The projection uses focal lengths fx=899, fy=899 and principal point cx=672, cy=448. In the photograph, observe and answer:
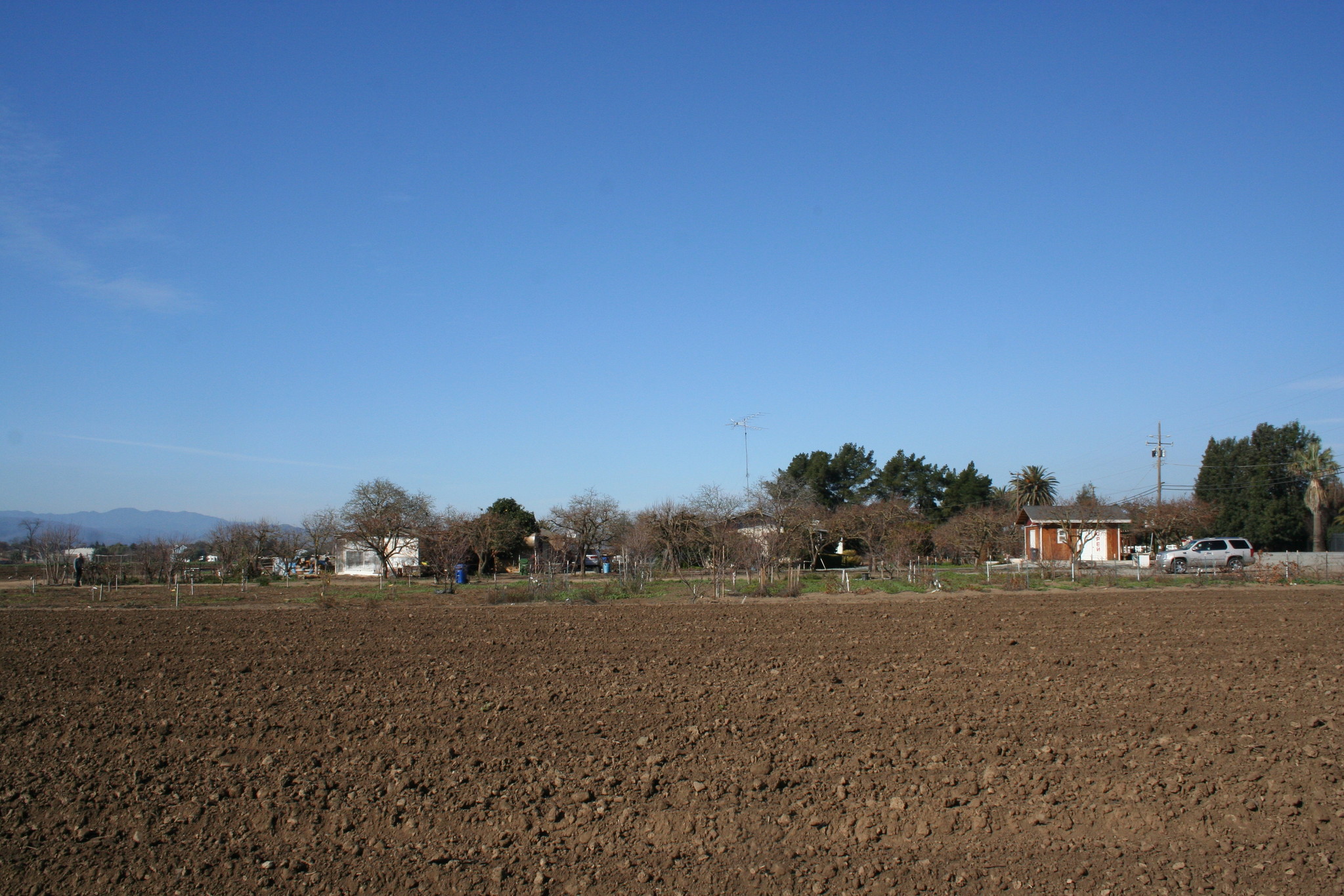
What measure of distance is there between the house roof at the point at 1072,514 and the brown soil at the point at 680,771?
115 feet

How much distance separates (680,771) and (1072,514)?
4738cm

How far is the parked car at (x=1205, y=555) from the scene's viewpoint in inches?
1521

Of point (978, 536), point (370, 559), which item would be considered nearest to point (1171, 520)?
point (978, 536)

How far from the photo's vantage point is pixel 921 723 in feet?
30.8

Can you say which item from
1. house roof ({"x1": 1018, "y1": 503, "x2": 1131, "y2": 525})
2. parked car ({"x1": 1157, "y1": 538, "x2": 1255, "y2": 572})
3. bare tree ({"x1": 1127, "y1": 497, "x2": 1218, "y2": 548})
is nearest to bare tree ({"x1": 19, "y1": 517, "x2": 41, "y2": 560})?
house roof ({"x1": 1018, "y1": 503, "x2": 1131, "y2": 525})

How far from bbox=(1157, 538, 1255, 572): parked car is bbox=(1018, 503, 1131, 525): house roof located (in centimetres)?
A: 438

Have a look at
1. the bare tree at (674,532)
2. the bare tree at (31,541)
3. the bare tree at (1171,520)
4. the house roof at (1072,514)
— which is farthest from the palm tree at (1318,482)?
the bare tree at (31,541)

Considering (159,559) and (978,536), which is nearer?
(159,559)

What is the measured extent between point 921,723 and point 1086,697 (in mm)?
2621

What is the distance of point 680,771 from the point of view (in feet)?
25.7

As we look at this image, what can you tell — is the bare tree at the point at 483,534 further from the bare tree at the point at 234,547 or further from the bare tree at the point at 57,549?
the bare tree at the point at 57,549

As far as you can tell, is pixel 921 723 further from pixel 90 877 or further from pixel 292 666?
pixel 292 666

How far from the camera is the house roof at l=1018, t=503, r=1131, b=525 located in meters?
47.9

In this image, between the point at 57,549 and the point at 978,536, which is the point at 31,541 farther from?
the point at 978,536
